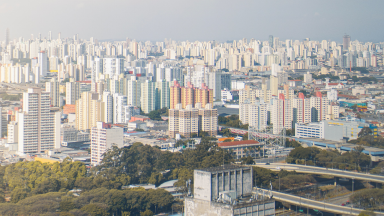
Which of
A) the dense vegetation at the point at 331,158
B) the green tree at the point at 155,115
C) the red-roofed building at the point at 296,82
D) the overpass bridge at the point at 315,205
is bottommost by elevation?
the overpass bridge at the point at 315,205

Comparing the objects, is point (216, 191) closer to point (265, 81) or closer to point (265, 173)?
point (265, 173)

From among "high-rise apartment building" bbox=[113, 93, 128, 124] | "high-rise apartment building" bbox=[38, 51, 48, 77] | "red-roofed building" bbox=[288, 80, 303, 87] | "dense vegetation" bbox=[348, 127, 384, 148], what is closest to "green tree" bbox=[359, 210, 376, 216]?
"dense vegetation" bbox=[348, 127, 384, 148]

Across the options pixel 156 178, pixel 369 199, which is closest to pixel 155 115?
pixel 156 178

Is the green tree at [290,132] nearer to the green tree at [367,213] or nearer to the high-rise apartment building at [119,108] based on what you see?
the high-rise apartment building at [119,108]

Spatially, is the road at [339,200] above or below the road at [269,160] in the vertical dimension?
below

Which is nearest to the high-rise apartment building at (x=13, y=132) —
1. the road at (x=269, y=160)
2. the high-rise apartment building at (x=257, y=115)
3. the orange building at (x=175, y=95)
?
the road at (x=269, y=160)

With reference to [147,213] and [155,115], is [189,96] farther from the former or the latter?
[147,213]

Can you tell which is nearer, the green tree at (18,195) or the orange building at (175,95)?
the green tree at (18,195)
